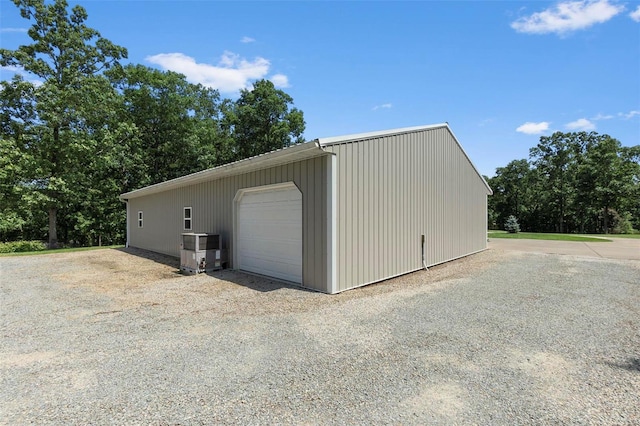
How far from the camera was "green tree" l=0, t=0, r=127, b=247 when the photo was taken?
17656mm

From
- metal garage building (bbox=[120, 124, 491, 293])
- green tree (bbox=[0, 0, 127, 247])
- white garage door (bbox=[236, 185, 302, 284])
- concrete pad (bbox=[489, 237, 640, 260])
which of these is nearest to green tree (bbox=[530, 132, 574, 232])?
concrete pad (bbox=[489, 237, 640, 260])

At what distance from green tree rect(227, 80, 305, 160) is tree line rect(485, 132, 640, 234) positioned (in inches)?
1021

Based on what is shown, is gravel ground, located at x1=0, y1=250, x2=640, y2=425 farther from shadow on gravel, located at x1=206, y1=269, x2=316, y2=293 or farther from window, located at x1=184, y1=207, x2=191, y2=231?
window, located at x1=184, y1=207, x2=191, y2=231

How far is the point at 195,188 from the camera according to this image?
10.7m

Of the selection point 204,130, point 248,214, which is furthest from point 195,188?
point 204,130

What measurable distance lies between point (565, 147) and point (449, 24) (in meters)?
33.5

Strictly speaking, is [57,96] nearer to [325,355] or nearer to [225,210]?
[225,210]

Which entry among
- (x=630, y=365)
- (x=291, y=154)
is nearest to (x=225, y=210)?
(x=291, y=154)

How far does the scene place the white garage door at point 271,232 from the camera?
22.4 ft

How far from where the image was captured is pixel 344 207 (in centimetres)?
613

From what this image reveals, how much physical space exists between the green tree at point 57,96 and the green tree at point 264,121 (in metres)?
9.58

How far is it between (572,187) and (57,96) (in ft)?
135

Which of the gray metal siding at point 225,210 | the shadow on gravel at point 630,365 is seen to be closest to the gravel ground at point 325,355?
the shadow on gravel at point 630,365

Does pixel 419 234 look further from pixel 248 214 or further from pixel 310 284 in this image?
pixel 248 214
